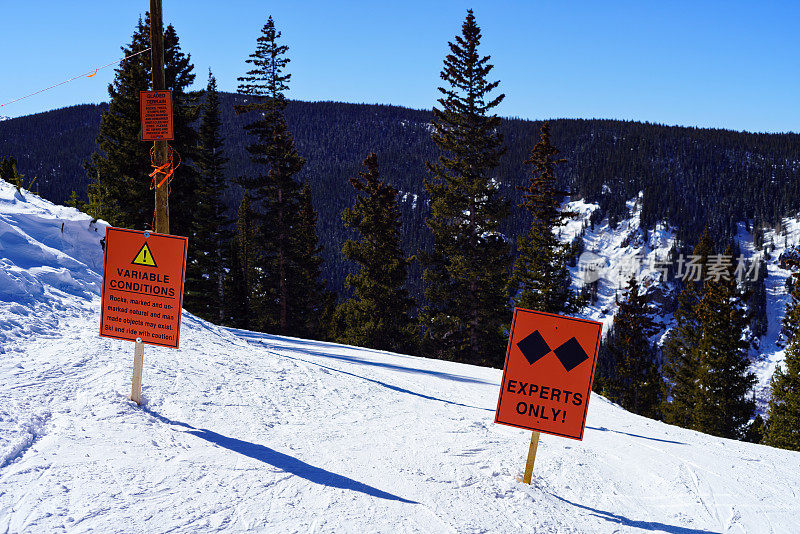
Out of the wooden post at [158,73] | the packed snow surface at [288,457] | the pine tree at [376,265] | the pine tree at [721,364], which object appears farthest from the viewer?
the pine tree at [721,364]

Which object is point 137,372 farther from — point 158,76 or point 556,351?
point 158,76

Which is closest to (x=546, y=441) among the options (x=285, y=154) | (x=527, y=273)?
(x=527, y=273)

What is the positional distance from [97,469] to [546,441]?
5.09 m

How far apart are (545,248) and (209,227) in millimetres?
22714

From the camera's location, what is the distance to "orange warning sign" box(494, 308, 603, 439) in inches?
179

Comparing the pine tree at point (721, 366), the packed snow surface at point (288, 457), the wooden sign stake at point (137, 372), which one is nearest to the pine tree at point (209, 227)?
the packed snow surface at point (288, 457)

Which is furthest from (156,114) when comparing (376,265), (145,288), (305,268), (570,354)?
(305,268)

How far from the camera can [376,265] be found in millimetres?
28266

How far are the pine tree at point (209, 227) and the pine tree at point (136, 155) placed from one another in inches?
273

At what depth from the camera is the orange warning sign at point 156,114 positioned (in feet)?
23.4

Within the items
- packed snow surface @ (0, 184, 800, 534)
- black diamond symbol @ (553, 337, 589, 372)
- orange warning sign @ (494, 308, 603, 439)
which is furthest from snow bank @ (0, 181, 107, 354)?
black diamond symbol @ (553, 337, 589, 372)

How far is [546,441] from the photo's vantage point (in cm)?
634

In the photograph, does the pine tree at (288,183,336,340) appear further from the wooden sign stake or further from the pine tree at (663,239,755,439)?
the pine tree at (663,239,755,439)

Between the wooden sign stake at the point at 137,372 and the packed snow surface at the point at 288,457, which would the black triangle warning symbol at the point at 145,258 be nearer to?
the wooden sign stake at the point at 137,372
